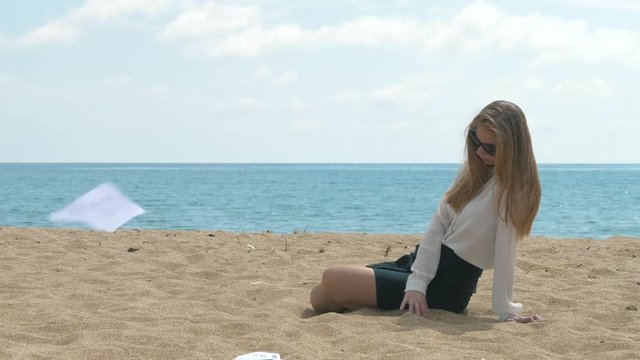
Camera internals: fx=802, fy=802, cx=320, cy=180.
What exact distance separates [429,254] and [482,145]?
699 mm

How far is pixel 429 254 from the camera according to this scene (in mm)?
4664

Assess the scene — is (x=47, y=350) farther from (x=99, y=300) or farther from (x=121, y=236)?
(x=121, y=236)

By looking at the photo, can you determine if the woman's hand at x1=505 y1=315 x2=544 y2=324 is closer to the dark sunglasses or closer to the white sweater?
the white sweater

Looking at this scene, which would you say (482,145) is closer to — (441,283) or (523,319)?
(441,283)

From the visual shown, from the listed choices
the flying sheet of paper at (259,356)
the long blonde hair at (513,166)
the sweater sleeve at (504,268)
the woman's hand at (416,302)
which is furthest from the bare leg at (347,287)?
the flying sheet of paper at (259,356)

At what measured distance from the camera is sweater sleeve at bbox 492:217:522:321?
14.8ft

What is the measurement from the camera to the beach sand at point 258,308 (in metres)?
4.06

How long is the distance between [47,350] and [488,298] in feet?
9.85

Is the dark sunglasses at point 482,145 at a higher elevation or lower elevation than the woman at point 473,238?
higher

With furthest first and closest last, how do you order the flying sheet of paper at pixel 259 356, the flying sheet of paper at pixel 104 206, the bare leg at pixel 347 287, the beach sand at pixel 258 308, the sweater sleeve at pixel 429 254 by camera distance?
the flying sheet of paper at pixel 104 206 → the bare leg at pixel 347 287 → the sweater sleeve at pixel 429 254 → the beach sand at pixel 258 308 → the flying sheet of paper at pixel 259 356

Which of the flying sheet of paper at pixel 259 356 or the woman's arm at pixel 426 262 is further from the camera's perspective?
the woman's arm at pixel 426 262

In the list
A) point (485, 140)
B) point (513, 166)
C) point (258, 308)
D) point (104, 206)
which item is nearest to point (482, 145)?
point (485, 140)

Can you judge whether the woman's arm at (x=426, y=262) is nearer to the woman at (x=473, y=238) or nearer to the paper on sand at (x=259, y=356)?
the woman at (x=473, y=238)

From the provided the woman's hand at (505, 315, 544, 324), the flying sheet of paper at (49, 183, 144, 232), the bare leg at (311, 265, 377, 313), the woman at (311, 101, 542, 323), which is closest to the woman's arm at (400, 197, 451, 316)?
the woman at (311, 101, 542, 323)
